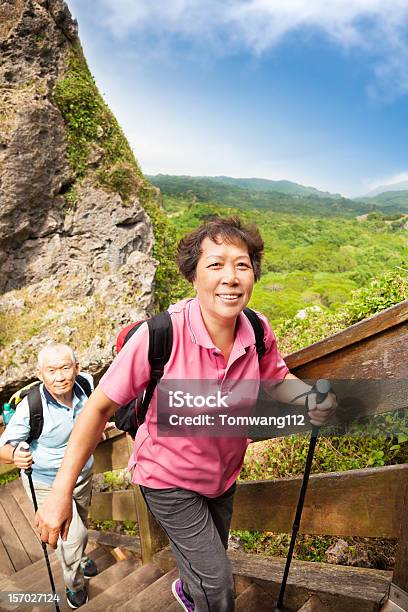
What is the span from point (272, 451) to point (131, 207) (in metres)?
7.68

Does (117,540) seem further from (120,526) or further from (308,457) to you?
(308,457)

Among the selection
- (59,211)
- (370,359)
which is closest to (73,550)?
(370,359)

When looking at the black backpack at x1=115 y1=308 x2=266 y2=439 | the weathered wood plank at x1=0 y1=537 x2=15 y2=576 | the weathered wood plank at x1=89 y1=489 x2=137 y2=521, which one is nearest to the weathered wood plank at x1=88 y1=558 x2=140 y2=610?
the weathered wood plank at x1=89 y1=489 x2=137 y2=521

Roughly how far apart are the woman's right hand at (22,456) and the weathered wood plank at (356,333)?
1.89 metres

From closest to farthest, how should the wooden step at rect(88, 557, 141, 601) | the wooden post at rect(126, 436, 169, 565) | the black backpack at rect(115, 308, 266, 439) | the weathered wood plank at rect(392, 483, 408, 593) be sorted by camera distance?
the weathered wood plank at rect(392, 483, 408, 593)
the black backpack at rect(115, 308, 266, 439)
the wooden post at rect(126, 436, 169, 565)
the wooden step at rect(88, 557, 141, 601)

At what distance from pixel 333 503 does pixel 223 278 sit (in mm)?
1160

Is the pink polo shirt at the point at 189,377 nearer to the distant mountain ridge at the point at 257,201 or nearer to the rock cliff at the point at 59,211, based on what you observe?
the rock cliff at the point at 59,211

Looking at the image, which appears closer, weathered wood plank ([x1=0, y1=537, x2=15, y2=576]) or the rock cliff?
weathered wood plank ([x1=0, y1=537, x2=15, y2=576])

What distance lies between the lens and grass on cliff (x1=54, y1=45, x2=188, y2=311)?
9.95 m

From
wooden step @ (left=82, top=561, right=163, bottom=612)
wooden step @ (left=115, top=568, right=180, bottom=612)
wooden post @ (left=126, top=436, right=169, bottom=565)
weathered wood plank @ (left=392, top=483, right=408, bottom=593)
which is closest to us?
weathered wood plank @ (left=392, top=483, right=408, bottom=593)

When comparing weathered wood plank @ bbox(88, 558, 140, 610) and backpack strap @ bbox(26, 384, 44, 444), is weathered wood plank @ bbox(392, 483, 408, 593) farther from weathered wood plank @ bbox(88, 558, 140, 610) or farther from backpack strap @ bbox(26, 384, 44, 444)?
backpack strap @ bbox(26, 384, 44, 444)

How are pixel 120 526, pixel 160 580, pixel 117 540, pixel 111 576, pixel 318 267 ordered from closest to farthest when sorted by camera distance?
pixel 160 580 → pixel 111 576 → pixel 117 540 → pixel 120 526 → pixel 318 267

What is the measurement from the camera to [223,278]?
1720 mm

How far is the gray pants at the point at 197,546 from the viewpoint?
5.75ft
